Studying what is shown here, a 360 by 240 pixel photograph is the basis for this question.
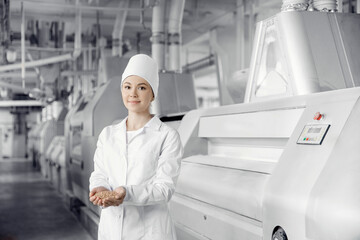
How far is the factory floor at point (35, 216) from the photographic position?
12.1ft

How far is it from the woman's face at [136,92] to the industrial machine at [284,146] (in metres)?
0.44

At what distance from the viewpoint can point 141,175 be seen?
129 cm

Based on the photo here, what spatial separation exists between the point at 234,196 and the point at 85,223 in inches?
104

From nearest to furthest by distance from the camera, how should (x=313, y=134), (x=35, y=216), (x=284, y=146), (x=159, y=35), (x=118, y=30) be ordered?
(x=313, y=134) → (x=284, y=146) → (x=159, y=35) → (x=35, y=216) → (x=118, y=30)

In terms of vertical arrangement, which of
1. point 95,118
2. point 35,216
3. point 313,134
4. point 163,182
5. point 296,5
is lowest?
point 35,216

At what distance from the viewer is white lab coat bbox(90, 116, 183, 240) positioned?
1.28 metres

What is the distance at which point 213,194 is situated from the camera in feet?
5.47

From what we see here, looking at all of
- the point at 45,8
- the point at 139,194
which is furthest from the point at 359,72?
the point at 45,8

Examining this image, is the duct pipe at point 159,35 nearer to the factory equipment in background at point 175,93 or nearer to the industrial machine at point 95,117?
the factory equipment in background at point 175,93

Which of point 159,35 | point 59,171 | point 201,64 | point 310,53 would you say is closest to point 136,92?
point 310,53

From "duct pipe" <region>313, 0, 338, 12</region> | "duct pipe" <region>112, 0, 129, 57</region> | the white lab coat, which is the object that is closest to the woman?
the white lab coat

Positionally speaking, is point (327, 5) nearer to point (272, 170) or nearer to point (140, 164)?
point (272, 170)

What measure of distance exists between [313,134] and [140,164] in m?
0.49

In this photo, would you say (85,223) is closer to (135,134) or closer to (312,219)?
(135,134)
